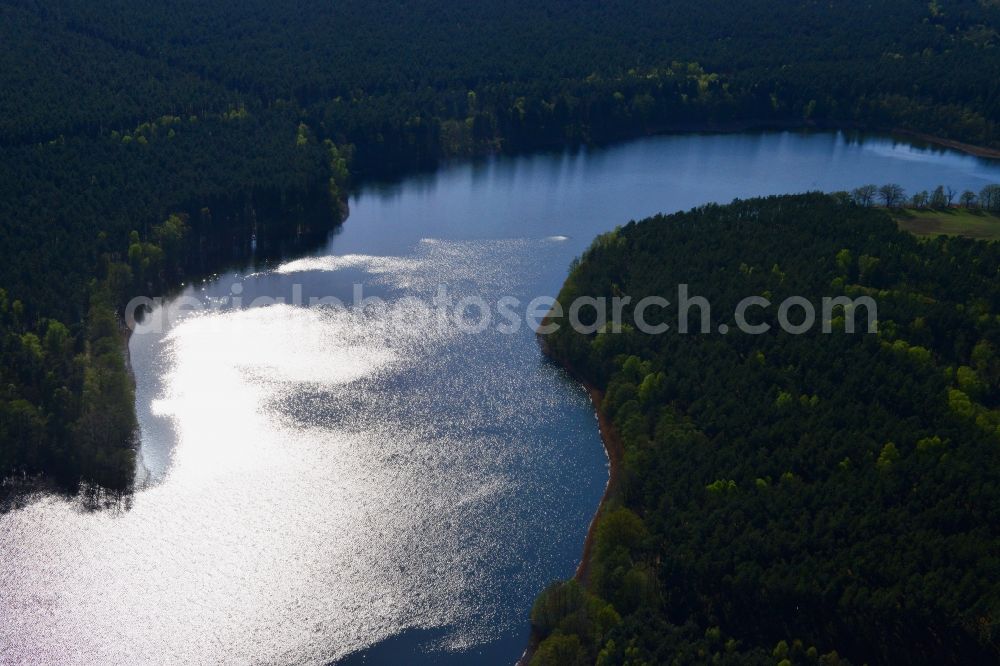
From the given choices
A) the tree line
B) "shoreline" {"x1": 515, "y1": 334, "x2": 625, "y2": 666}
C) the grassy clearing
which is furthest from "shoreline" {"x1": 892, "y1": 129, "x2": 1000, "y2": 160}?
"shoreline" {"x1": 515, "y1": 334, "x2": 625, "y2": 666}

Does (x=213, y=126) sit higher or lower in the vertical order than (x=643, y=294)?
higher

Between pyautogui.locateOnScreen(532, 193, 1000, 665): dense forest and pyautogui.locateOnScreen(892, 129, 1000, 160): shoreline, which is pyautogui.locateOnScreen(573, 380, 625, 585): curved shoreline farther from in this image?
pyautogui.locateOnScreen(892, 129, 1000, 160): shoreline

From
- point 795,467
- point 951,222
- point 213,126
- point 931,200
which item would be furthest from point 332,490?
point 931,200

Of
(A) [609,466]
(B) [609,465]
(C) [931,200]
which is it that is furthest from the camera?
(C) [931,200]

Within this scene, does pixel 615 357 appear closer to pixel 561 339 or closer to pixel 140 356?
pixel 561 339

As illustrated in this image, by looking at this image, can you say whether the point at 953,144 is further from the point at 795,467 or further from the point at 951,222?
the point at 795,467

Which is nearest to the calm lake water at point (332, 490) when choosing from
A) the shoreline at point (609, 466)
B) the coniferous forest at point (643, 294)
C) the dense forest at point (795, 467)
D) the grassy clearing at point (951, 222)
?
the shoreline at point (609, 466)
